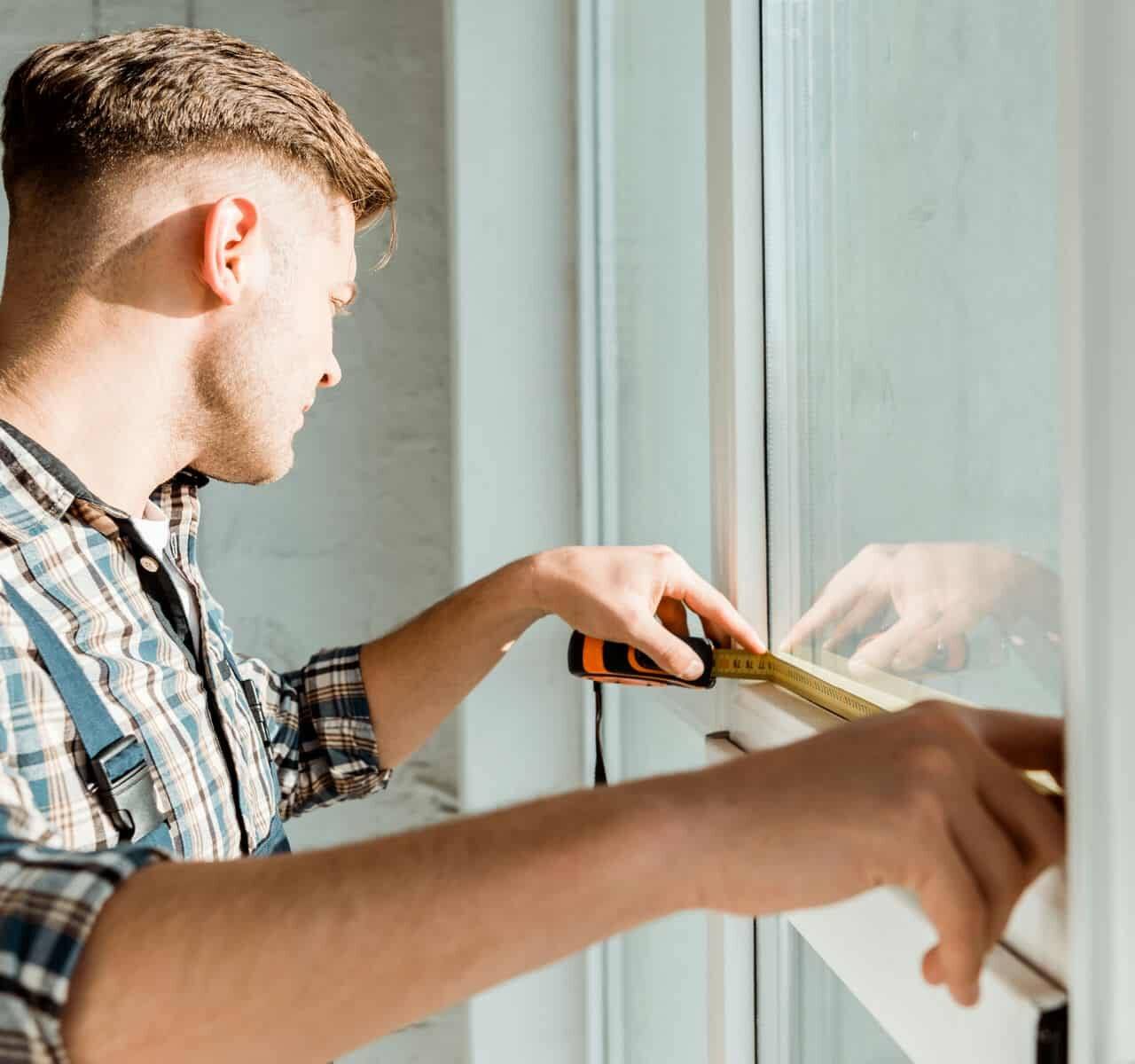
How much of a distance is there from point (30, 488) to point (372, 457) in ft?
2.87

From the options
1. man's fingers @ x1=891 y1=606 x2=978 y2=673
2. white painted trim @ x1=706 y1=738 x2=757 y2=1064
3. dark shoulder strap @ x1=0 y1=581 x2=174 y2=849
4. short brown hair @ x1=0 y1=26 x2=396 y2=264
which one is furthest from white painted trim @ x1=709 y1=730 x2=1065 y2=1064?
short brown hair @ x1=0 y1=26 x2=396 y2=264

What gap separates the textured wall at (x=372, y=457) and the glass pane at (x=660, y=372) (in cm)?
39

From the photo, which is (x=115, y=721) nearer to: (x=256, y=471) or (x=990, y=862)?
(x=256, y=471)

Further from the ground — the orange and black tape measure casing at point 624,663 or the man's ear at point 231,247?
the man's ear at point 231,247

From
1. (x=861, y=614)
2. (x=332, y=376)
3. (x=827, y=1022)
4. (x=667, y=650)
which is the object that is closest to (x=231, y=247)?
(x=332, y=376)

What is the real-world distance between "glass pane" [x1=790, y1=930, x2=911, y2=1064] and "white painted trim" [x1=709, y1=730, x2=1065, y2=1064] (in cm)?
9

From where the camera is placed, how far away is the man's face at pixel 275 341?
3.32 ft

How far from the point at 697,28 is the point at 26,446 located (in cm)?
76

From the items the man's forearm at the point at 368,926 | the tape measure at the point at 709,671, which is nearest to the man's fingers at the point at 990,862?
the man's forearm at the point at 368,926

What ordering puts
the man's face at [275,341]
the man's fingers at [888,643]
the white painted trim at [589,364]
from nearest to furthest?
1. the man's fingers at [888,643]
2. the man's face at [275,341]
3. the white painted trim at [589,364]

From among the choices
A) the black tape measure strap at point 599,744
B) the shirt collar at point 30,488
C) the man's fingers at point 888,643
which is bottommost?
the black tape measure strap at point 599,744

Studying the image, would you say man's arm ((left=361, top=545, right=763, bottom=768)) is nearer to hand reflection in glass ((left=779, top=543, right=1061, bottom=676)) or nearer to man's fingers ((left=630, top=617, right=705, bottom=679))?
man's fingers ((left=630, top=617, right=705, bottom=679))

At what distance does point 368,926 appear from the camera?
1.35ft

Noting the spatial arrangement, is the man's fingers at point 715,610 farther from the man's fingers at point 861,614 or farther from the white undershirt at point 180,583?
the white undershirt at point 180,583
